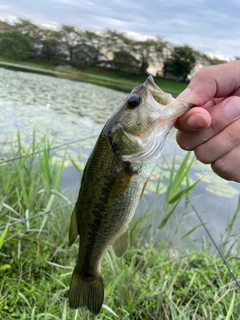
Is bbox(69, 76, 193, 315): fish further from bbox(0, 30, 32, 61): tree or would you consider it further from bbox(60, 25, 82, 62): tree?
bbox(60, 25, 82, 62): tree

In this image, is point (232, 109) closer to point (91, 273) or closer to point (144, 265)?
point (91, 273)

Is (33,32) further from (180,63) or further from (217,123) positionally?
(217,123)

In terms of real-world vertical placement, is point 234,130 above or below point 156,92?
below

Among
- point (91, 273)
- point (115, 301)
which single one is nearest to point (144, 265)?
point (115, 301)

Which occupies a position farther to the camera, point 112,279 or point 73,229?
point 112,279

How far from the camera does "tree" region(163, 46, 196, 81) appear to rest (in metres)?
25.6

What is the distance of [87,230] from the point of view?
1.61 metres

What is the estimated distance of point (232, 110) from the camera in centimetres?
154

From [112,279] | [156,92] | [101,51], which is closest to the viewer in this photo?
[156,92]

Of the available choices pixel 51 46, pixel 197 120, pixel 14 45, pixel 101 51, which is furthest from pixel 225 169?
pixel 101 51

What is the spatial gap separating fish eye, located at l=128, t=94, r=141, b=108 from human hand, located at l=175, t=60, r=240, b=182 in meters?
0.22

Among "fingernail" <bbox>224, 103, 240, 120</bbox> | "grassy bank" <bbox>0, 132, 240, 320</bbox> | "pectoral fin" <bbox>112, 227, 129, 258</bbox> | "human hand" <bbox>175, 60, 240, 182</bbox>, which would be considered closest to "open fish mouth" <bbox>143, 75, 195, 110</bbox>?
"human hand" <bbox>175, 60, 240, 182</bbox>

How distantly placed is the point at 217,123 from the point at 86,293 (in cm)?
105

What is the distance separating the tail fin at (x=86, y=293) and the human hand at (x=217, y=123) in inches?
32.5
